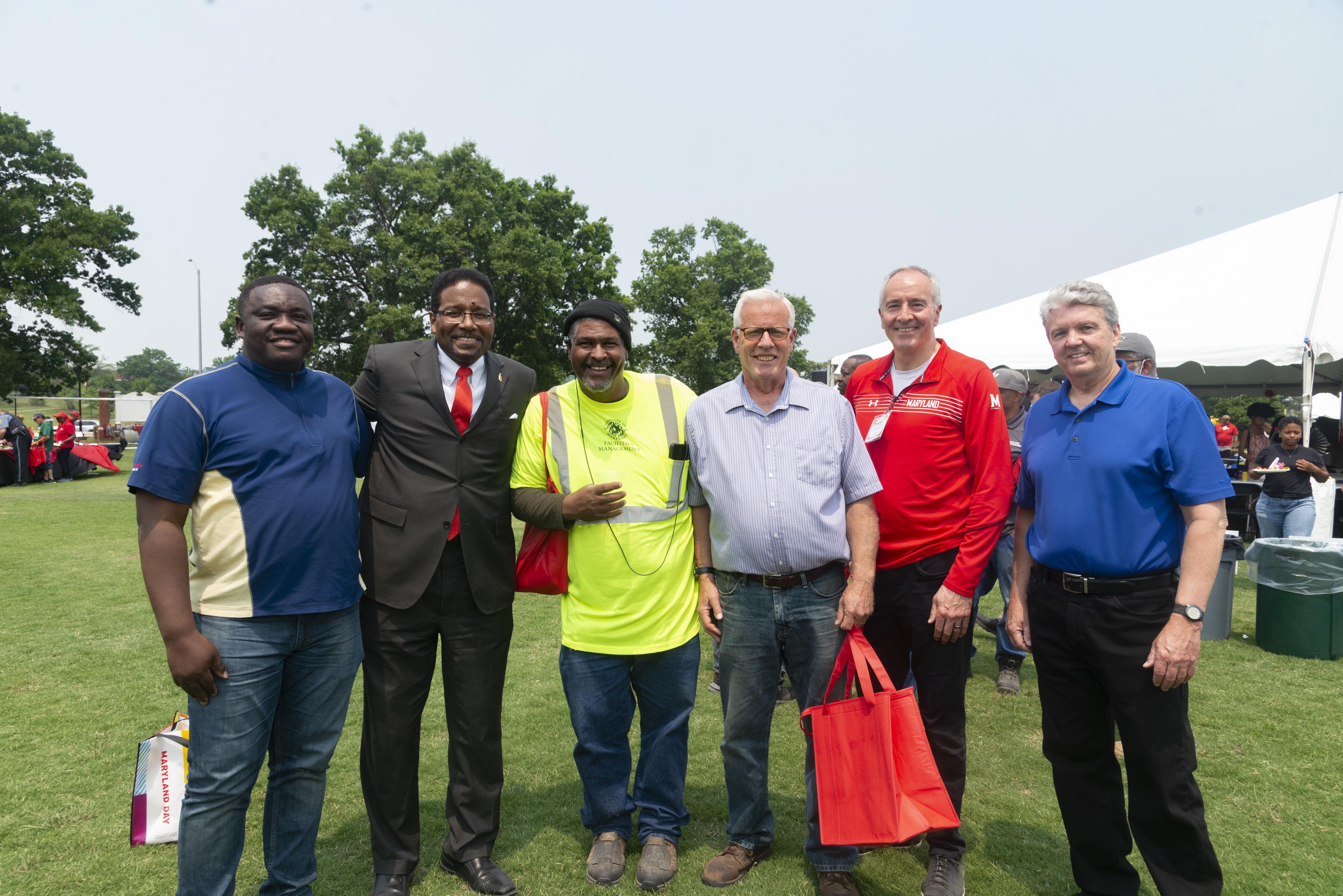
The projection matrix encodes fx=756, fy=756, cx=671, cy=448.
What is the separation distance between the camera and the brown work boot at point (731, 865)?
3051 mm

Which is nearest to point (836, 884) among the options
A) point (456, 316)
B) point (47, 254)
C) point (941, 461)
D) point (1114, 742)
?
point (1114, 742)

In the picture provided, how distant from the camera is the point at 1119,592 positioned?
2.63 m

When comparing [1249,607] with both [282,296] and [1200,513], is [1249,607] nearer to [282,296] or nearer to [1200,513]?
[1200,513]

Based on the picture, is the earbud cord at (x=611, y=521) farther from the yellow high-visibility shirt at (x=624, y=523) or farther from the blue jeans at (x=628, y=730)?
the blue jeans at (x=628, y=730)

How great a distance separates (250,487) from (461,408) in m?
0.85

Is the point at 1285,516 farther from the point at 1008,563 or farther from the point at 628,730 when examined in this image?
the point at 628,730

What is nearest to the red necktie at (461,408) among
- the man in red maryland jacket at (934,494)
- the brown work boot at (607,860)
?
the brown work boot at (607,860)

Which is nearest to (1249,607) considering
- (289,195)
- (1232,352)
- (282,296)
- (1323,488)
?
(1323,488)

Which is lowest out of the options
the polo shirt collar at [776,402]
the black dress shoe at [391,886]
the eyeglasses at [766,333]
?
the black dress shoe at [391,886]

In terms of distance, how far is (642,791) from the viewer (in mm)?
3242

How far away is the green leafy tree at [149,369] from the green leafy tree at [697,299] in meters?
93.5

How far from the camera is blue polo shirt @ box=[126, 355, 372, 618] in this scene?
2357mm

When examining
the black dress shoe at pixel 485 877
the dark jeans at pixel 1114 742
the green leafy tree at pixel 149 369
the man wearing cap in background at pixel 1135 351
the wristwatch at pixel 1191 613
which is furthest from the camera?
the green leafy tree at pixel 149 369

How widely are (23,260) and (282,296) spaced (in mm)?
32140
